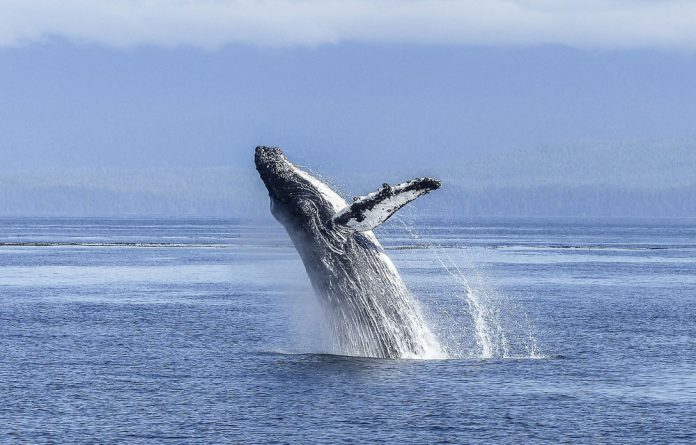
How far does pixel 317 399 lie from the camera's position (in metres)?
20.7

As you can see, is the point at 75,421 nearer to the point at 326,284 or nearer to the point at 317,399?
the point at 317,399

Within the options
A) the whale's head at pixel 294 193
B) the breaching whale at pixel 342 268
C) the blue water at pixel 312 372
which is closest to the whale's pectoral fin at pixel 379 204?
the breaching whale at pixel 342 268

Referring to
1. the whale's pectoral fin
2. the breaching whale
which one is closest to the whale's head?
the breaching whale

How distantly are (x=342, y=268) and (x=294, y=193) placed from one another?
180 cm

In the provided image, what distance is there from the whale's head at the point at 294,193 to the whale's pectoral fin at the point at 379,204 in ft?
2.77

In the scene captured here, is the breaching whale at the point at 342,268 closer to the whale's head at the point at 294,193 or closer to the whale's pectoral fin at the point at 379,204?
the whale's head at the point at 294,193

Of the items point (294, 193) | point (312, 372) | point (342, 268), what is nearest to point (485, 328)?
point (312, 372)

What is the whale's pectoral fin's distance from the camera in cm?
2047

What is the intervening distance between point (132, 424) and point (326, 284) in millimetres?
5642

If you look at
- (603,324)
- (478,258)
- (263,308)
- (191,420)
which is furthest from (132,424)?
(478,258)

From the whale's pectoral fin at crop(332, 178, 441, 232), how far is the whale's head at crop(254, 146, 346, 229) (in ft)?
2.77

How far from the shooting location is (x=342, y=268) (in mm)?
23016

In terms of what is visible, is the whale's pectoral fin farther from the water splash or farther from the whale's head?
the whale's head

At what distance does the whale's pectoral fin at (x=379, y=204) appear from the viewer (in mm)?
20473
